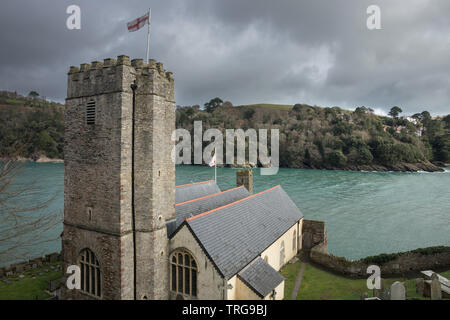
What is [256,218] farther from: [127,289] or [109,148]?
[109,148]

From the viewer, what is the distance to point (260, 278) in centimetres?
1430

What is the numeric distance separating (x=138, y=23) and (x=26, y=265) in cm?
1884

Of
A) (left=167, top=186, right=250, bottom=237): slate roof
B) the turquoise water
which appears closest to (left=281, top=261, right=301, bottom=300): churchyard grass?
(left=167, top=186, right=250, bottom=237): slate roof

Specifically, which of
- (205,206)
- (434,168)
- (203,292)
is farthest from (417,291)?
(434,168)

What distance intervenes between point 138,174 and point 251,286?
305 inches

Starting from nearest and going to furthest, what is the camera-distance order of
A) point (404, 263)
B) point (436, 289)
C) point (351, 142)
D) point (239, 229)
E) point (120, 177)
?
point (120, 177), point (436, 289), point (239, 229), point (404, 263), point (351, 142)

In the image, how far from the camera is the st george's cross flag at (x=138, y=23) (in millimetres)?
13595

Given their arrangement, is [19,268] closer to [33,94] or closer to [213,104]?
[213,104]

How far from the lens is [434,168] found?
326 ft

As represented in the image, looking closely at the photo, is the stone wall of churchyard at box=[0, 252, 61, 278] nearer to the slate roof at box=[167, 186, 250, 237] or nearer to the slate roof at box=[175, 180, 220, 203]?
the slate roof at box=[175, 180, 220, 203]

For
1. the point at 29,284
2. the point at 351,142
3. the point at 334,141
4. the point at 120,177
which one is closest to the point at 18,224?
the point at 29,284

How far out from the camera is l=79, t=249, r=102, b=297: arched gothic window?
1384 cm

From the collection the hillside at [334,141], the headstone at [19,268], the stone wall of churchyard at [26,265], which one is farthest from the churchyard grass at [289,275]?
the hillside at [334,141]

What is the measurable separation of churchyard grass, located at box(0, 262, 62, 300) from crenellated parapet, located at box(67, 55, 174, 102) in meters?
11.9
